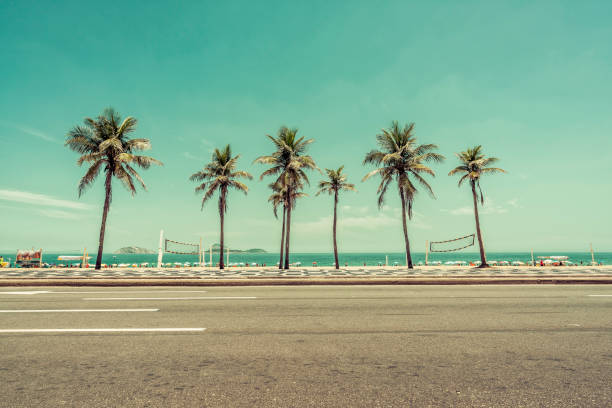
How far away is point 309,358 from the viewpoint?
392 centimetres

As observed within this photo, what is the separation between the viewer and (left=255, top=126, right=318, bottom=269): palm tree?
28.1 metres

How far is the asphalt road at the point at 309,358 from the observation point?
2904 mm

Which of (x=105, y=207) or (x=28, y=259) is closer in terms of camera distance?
(x=105, y=207)

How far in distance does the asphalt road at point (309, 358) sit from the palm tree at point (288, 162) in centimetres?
2162

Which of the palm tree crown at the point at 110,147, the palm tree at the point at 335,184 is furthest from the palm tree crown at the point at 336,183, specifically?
the palm tree crown at the point at 110,147

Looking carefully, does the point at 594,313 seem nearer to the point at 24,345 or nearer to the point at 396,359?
the point at 396,359

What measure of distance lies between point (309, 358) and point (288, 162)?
2542 cm

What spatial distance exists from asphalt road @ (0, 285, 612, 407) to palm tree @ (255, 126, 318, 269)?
21617 mm

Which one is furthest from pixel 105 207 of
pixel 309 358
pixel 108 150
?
pixel 309 358

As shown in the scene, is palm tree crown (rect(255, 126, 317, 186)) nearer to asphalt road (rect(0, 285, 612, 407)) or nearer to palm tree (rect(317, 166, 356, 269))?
palm tree (rect(317, 166, 356, 269))

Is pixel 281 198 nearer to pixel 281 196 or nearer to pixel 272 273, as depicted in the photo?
pixel 281 196

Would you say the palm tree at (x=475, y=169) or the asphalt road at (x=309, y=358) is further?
the palm tree at (x=475, y=169)

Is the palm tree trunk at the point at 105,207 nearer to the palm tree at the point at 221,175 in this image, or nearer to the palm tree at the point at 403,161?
the palm tree at the point at 221,175

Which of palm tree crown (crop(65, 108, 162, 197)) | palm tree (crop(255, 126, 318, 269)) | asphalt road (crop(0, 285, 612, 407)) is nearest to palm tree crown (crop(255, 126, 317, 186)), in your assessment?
palm tree (crop(255, 126, 318, 269))
